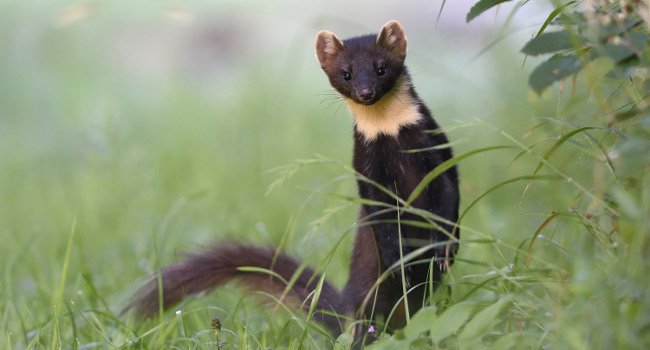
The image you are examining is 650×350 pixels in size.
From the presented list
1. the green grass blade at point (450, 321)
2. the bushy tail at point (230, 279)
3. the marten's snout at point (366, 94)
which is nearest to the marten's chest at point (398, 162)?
the marten's snout at point (366, 94)

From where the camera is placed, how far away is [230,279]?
448cm

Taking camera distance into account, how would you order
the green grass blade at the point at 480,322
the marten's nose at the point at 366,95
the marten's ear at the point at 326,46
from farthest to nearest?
the marten's ear at the point at 326,46 < the marten's nose at the point at 366,95 < the green grass blade at the point at 480,322

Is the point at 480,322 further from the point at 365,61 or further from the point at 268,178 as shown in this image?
the point at 268,178

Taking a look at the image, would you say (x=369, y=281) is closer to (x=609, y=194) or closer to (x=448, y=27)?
(x=609, y=194)

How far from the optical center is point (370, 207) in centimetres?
414

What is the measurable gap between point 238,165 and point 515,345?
5.26 m

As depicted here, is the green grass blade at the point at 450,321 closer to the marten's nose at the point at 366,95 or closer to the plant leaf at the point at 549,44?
the plant leaf at the point at 549,44

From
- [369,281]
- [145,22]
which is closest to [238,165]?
[369,281]

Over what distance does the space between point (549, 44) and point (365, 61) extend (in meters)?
1.23

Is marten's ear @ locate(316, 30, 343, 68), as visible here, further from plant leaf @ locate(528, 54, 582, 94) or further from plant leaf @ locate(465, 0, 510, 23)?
plant leaf @ locate(528, 54, 582, 94)

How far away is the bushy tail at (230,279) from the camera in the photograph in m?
4.32

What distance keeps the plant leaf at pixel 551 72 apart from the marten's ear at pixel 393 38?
4.02ft

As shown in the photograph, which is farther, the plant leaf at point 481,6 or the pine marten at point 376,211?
the pine marten at point 376,211

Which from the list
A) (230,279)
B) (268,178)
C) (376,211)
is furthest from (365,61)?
(268,178)
